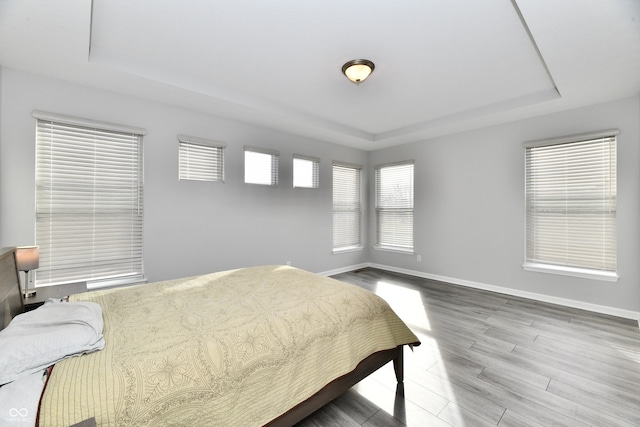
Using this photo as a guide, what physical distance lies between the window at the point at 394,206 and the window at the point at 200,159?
11.0 ft

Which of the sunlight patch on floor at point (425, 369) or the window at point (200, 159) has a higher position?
the window at point (200, 159)

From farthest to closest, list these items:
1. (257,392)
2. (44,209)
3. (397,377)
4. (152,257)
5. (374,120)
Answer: (374,120), (152,257), (44,209), (397,377), (257,392)

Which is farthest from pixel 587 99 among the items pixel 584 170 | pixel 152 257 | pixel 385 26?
pixel 152 257

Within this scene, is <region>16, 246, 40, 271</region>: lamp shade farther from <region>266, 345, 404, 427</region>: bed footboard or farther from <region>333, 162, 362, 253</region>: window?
Answer: <region>333, 162, 362, 253</region>: window

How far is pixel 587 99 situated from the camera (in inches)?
132

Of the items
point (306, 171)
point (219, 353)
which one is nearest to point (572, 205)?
point (306, 171)

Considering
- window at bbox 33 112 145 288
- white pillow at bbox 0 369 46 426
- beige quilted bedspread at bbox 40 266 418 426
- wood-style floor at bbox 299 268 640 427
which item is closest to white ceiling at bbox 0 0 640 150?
window at bbox 33 112 145 288

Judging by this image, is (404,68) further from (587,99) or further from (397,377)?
(397,377)

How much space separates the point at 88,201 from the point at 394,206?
4886mm

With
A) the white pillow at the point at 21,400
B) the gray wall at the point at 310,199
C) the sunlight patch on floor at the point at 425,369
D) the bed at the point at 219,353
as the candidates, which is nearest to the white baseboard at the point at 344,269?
the gray wall at the point at 310,199

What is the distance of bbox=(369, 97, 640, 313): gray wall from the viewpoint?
3.30 metres

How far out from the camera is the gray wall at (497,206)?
10.8ft

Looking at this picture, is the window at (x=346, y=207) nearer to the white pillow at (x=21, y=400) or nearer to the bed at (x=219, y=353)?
the bed at (x=219, y=353)

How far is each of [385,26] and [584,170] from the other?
11.2 ft
